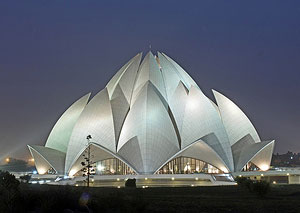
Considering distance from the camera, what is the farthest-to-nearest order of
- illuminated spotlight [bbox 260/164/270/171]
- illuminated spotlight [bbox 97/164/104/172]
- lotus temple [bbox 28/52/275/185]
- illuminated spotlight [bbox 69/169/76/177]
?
illuminated spotlight [bbox 97/164/104/172] → illuminated spotlight [bbox 260/164/270/171] → illuminated spotlight [bbox 69/169/76/177] → lotus temple [bbox 28/52/275/185]

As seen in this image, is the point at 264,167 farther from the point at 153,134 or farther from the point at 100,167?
the point at 100,167

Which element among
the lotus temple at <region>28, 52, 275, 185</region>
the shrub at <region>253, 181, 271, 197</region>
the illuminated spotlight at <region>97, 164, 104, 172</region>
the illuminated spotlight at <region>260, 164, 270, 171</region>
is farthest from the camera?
the illuminated spotlight at <region>97, 164, 104, 172</region>

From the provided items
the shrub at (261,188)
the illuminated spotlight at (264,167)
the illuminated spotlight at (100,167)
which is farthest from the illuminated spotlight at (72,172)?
the shrub at (261,188)

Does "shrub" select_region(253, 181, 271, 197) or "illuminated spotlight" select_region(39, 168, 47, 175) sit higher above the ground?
"illuminated spotlight" select_region(39, 168, 47, 175)

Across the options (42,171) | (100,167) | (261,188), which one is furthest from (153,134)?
(261,188)

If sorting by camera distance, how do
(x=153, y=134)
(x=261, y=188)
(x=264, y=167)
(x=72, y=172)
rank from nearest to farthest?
(x=261, y=188) < (x=153, y=134) < (x=72, y=172) < (x=264, y=167)

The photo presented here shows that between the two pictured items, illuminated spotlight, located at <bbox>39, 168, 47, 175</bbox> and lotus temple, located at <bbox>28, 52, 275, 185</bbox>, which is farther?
illuminated spotlight, located at <bbox>39, 168, 47, 175</bbox>

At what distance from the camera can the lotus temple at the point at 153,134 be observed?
3731cm

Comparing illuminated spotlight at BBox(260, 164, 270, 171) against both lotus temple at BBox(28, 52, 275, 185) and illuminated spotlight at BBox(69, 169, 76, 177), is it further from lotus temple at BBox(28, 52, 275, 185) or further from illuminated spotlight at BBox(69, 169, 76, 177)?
illuminated spotlight at BBox(69, 169, 76, 177)

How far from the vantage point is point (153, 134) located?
1464 inches

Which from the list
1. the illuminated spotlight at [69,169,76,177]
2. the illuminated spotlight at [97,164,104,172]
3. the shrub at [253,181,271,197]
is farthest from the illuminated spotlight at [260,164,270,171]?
the shrub at [253,181,271,197]

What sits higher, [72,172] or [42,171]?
[42,171]

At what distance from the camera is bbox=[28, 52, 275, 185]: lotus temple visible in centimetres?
3731

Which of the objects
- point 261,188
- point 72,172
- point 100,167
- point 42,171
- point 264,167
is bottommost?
point 261,188
